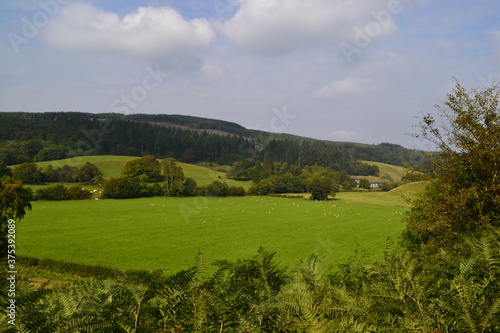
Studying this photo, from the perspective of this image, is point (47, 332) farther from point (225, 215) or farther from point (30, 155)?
point (30, 155)

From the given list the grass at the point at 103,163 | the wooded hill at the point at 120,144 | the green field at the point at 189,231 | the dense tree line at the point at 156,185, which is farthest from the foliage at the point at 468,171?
the wooded hill at the point at 120,144

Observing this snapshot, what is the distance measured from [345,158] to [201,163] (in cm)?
8033

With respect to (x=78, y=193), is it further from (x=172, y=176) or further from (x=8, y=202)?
(x=8, y=202)

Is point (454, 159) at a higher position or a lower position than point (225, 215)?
higher

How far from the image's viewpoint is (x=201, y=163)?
14650 cm

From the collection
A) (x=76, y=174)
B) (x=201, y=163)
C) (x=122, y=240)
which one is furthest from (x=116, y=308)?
(x=201, y=163)

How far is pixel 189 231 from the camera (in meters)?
52.1

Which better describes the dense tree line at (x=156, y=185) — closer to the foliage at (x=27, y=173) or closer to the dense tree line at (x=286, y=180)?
the dense tree line at (x=286, y=180)

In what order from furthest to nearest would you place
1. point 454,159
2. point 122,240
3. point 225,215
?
point 225,215
point 122,240
point 454,159

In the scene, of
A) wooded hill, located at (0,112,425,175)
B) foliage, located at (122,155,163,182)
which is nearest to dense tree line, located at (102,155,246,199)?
foliage, located at (122,155,163,182)

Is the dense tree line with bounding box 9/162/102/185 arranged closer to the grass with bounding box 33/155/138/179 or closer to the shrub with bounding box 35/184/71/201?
the grass with bounding box 33/155/138/179

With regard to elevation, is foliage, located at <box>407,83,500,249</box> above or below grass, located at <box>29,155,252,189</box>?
above

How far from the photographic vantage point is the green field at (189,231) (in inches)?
1487

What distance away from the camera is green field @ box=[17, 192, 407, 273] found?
1487 inches
